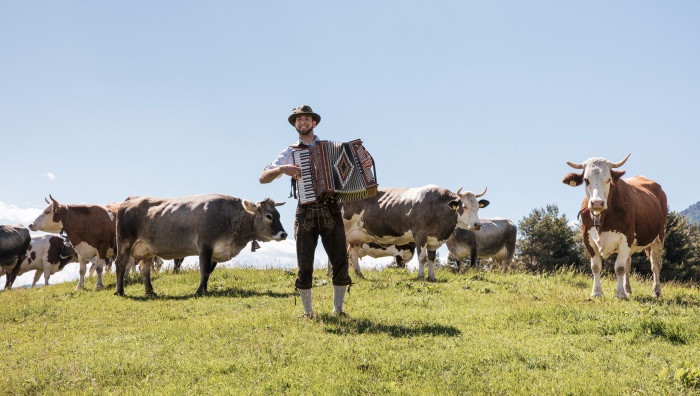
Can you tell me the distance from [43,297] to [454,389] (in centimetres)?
1483

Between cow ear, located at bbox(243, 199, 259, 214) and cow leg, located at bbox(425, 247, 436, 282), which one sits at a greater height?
cow ear, located at bbox(243, 199, 259, 214)

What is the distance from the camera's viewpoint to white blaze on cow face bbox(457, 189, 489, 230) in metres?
18.7

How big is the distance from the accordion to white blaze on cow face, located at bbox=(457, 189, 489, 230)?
369 inches

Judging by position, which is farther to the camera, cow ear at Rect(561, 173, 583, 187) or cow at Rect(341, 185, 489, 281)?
cow at Rect(341, 185, 489, 281)

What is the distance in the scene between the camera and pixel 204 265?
15.4 m

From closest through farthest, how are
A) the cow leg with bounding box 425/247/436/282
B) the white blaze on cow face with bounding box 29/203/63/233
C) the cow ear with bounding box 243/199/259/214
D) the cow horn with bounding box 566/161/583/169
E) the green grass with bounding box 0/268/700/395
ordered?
the green grass with bounding box 0/268/700/395 → the cow horn with bounding box 566/161/583/169 → the cow ear with bounding box 243/199/259/214 → the cow leg with bounding box 425/247/436/282 → the white blaze on cow face with bounding box 29/203/63/233

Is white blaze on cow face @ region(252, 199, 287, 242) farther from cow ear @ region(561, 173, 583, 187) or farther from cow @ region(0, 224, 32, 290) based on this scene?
cow @ region(0, 224, 32, 290)

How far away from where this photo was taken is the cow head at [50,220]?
816 inches

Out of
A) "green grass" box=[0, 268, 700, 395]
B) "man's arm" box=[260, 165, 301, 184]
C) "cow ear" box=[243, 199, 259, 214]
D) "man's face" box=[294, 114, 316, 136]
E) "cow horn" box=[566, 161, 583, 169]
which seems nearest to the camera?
"green grass" box=[0, 268, 700, 395]

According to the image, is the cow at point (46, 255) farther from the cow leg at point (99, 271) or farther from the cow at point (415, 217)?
the cow at point (415, 217)

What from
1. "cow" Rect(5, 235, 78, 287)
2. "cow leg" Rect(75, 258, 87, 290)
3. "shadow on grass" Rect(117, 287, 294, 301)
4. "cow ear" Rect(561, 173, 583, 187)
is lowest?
"cow" Rect(5, 235, 78, 287)

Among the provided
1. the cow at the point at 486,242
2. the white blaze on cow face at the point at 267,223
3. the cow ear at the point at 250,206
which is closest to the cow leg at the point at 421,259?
the white blaze on cow face at the point at 267,223

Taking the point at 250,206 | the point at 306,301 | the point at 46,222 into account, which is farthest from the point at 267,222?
the point at 46,222

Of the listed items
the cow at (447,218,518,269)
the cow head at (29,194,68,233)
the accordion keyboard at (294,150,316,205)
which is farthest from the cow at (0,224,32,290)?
the accordion keyboard at (294,150,316,205)
